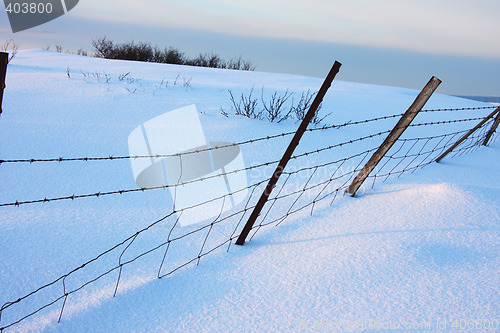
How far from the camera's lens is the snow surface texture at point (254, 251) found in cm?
220

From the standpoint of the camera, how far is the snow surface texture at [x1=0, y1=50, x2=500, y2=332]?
2.20 m

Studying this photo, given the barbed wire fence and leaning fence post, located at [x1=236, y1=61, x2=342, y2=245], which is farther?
leaning fence post, located at [x1=236, y1=61, x2=342, y2=245]

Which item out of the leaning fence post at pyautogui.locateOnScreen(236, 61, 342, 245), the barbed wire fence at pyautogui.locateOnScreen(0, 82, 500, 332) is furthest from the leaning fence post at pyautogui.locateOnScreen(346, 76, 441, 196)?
the leaning fence post at pyautogui.locateOnScreen(236, 61, 342, 245)

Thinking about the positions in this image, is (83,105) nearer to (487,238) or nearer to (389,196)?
(389,196)

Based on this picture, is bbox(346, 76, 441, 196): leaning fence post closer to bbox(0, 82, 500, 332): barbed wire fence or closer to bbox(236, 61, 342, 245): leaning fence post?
bbox(0, 82, 500, 332): barbed wire fence

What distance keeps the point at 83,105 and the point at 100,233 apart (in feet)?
13.0

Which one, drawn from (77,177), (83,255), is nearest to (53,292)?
(83,255)

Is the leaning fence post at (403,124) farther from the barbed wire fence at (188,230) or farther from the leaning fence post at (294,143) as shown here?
the leaning fence post at (294,143)

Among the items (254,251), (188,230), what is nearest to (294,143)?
(254,251)

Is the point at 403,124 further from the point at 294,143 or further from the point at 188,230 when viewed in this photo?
the point at 188,230

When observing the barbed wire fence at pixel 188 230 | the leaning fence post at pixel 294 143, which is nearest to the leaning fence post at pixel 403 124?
the barbed wire fence at pixel 188 230

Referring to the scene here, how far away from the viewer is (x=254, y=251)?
2.96m

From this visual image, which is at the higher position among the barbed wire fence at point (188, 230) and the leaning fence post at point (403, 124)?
the leaning fence post at point (403, 124)

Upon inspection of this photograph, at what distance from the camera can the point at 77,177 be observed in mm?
4492
